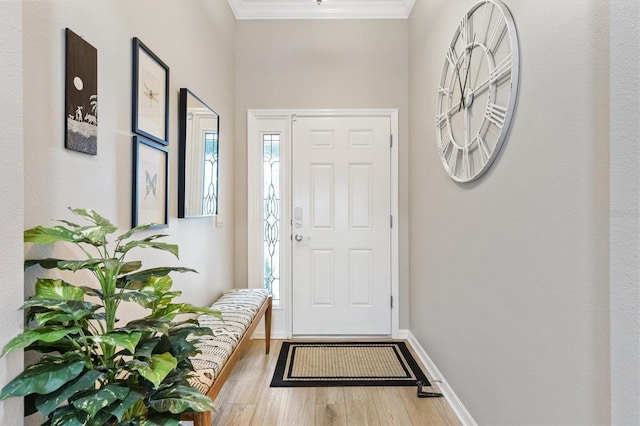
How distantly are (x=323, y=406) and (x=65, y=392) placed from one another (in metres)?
1.69

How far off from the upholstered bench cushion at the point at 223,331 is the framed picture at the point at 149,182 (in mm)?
621

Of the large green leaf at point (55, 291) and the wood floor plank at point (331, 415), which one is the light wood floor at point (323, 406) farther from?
the large green leaf at point (55, 291)

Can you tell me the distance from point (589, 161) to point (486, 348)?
41.1 inches

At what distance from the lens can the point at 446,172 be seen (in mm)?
2283

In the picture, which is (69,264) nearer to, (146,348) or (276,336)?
(146,348)

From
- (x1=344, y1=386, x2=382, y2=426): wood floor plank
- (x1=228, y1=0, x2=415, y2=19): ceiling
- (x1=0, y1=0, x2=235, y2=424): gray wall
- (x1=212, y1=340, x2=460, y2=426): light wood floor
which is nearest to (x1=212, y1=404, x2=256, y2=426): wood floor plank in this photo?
(x1=212, y1=340, x2=460, y2=426): light wood floor

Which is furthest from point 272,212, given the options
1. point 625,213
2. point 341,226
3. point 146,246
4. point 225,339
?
point 625,213

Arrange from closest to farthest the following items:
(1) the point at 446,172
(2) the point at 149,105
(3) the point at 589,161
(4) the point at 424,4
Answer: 1. (3) the point at 589,161
2. (2) the point at 149,105
3. (1) the point at 446,172
4. (4) the point at 424,4

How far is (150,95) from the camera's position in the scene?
1.74 m

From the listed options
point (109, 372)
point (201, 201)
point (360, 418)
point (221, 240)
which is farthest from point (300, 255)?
point (109, 372)

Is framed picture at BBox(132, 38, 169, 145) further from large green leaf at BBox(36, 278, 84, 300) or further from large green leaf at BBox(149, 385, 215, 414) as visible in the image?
large green leaf at BBox(149, 385, 215, 414)

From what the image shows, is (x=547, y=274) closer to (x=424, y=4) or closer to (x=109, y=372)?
(x=109, y=372)

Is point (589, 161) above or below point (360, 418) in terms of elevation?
above

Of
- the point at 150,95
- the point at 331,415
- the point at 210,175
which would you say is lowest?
the point at 331,415
